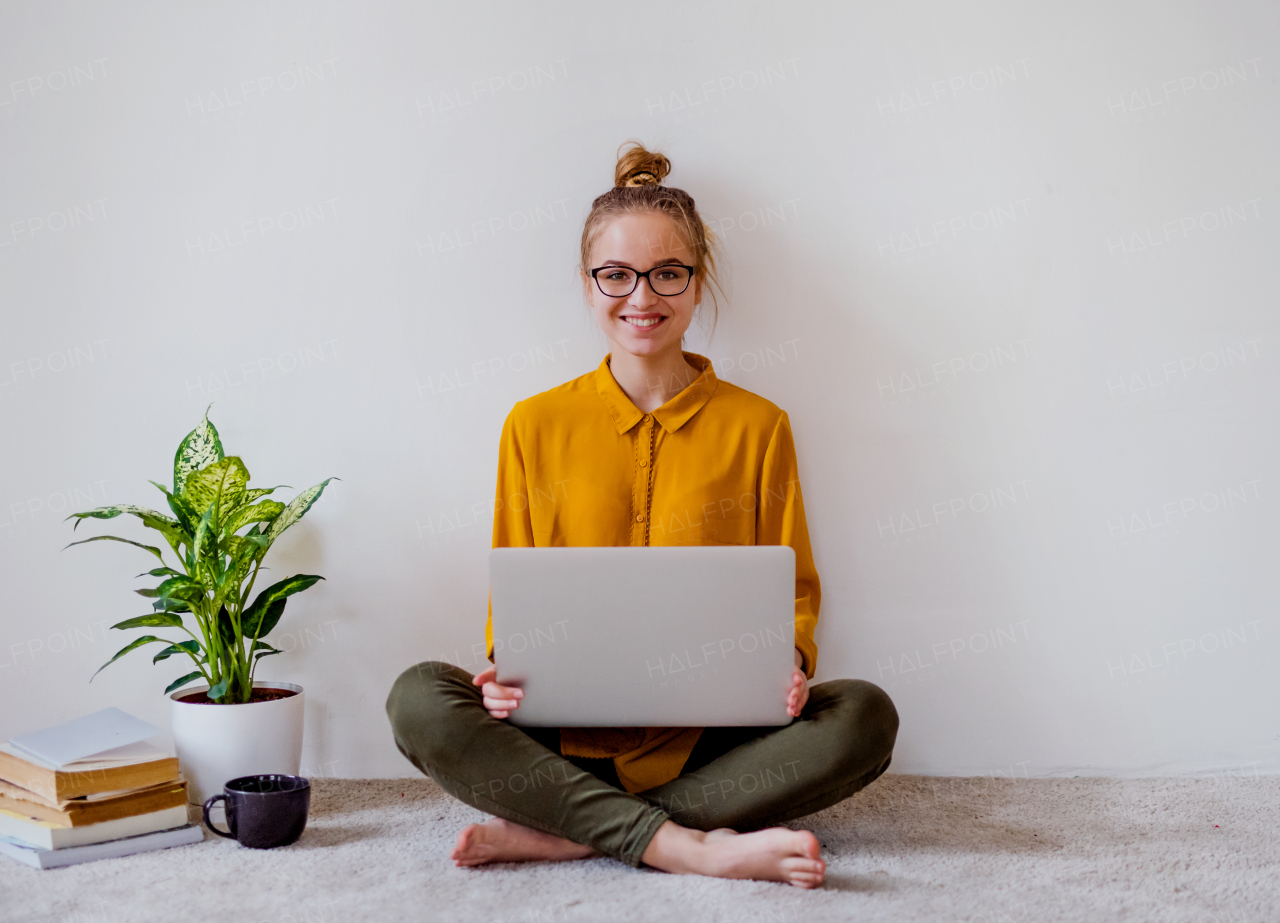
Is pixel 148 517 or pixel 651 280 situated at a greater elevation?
pixel 651 280

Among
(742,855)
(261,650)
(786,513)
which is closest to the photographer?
(742,855)

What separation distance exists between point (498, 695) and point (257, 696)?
0.61m

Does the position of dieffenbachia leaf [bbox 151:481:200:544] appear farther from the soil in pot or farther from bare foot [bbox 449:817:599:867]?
bare foot [bbox 449:817:599:867]

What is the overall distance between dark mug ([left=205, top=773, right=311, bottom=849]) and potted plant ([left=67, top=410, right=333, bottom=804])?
0.14 meters

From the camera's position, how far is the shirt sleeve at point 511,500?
1649 mm

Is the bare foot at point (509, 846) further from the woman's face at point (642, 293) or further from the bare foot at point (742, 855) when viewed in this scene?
the woman's face at point (642, 293)

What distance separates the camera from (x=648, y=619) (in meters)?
1.23

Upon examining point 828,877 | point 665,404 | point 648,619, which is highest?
point 665,404

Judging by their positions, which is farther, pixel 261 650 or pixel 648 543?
pixel 261 650

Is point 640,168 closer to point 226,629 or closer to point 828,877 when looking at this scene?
point 226,629

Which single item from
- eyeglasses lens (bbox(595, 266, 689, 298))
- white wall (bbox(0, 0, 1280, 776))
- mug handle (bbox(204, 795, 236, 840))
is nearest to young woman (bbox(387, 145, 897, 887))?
eyeglasses lens (bbox(595, 266, 689, 298))

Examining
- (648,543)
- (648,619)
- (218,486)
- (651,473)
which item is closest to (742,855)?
(648,619)

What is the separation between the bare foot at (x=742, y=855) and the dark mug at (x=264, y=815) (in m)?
0.53

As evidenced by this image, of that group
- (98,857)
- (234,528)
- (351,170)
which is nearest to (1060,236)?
(351,170)
